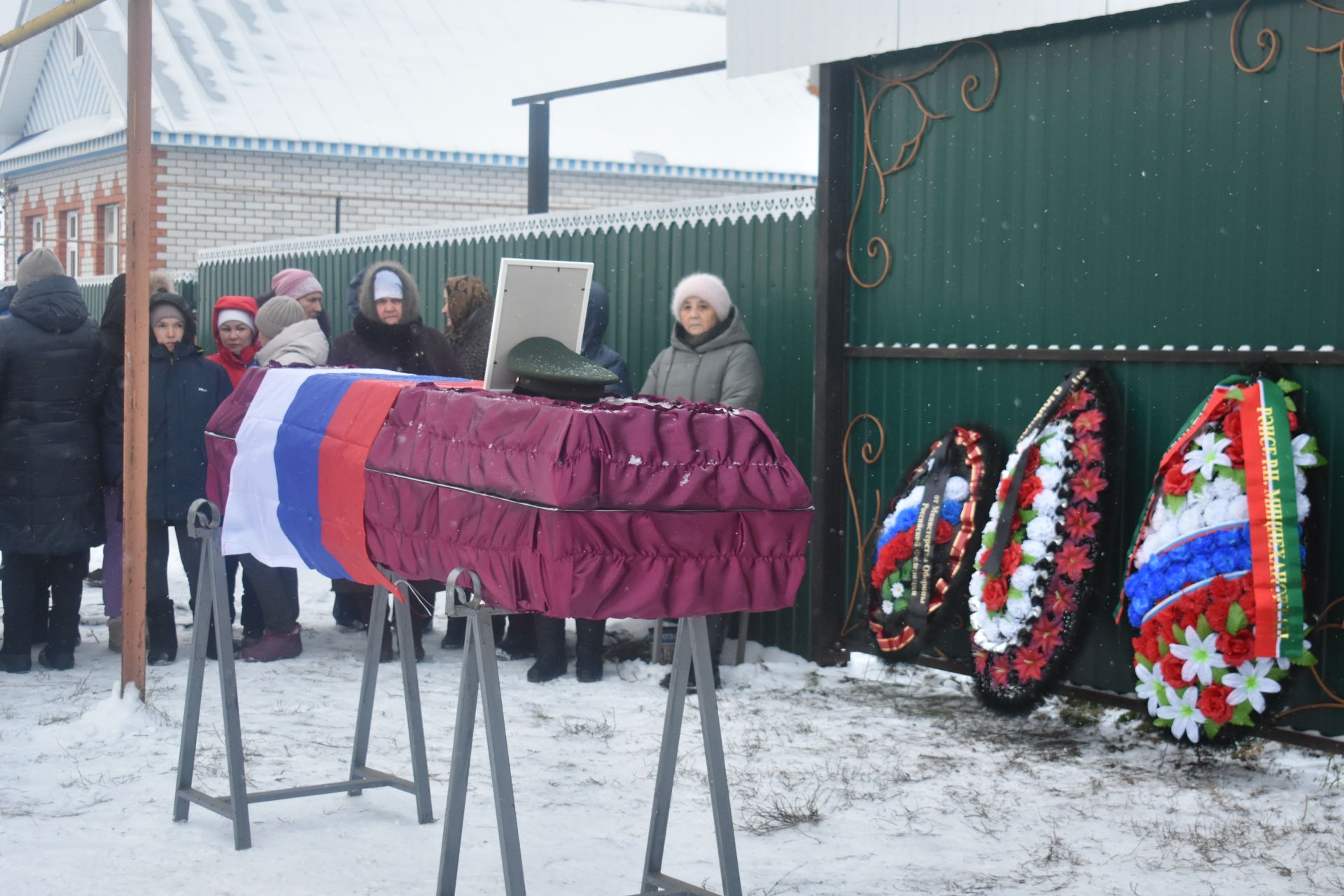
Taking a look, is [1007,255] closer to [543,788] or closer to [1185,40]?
[1185,40]

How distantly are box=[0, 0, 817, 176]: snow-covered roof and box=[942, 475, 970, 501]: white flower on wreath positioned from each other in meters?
12.0

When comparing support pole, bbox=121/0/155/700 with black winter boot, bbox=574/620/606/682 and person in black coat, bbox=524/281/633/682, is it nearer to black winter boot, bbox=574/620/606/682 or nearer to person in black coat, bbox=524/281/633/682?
person in black coat, bbox=524/281/633/682

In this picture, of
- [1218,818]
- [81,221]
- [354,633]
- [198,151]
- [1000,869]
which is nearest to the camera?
[1000,869]

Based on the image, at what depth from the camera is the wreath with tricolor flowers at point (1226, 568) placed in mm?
5270

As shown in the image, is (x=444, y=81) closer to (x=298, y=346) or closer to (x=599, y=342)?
(x=298, y=346)

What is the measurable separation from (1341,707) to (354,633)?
4.44 metres

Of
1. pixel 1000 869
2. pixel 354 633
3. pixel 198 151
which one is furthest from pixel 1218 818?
pixel 198 151

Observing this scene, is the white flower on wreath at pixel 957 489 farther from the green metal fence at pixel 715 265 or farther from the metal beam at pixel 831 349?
the green metal fence at pixel 715 265

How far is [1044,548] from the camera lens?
6.04 m

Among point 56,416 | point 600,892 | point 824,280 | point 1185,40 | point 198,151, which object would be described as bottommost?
point 600,892

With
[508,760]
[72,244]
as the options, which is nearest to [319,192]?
[72,244]

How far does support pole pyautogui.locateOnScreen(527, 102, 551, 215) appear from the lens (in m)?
12.2

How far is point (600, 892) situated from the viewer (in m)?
4.27

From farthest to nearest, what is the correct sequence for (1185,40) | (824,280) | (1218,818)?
(824,280) → (1185,40) → (1218,818)
